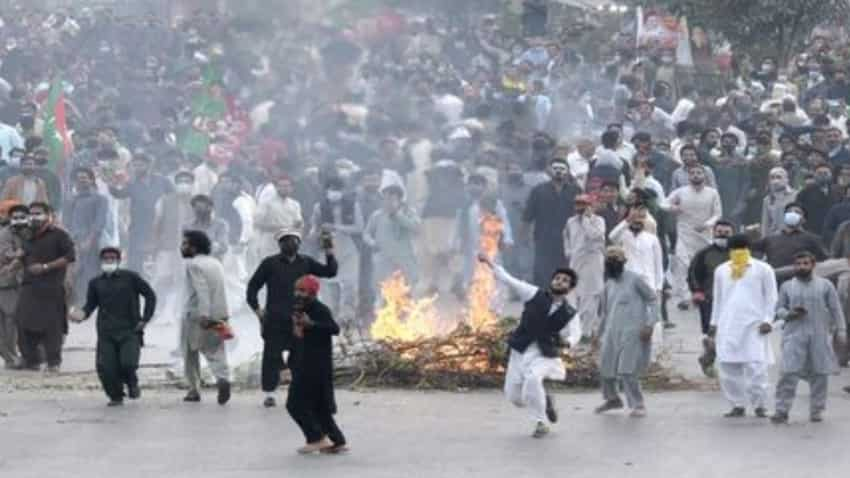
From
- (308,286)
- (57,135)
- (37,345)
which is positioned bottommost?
(37,345)

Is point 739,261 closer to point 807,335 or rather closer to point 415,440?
point 807,335

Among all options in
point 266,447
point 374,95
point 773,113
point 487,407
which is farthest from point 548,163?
point 266,447

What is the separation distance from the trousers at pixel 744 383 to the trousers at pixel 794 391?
0.36 m

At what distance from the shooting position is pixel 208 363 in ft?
61.4

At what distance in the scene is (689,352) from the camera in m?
21.8

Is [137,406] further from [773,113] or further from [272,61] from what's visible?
[773,113]

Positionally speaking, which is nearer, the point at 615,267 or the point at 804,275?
the point at 804,275

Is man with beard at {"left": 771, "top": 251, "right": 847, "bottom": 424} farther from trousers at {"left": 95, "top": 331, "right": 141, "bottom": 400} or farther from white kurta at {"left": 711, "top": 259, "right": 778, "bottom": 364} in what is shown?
trousers at {"left": 95, "top": 331, "right": 141, "bottom": 400}

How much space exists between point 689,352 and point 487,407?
3779 millimetres

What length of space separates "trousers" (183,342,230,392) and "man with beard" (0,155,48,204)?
19.2ft

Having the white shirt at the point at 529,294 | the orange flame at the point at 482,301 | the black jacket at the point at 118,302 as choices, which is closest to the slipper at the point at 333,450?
the white shirt at the point at 529,294

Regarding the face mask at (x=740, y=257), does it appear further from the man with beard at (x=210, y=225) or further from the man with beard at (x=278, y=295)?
the man with beard at (x=210, y=225)

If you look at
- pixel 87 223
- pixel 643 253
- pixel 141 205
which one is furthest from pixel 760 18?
pixel 643 253

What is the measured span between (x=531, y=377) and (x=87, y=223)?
342 inches
